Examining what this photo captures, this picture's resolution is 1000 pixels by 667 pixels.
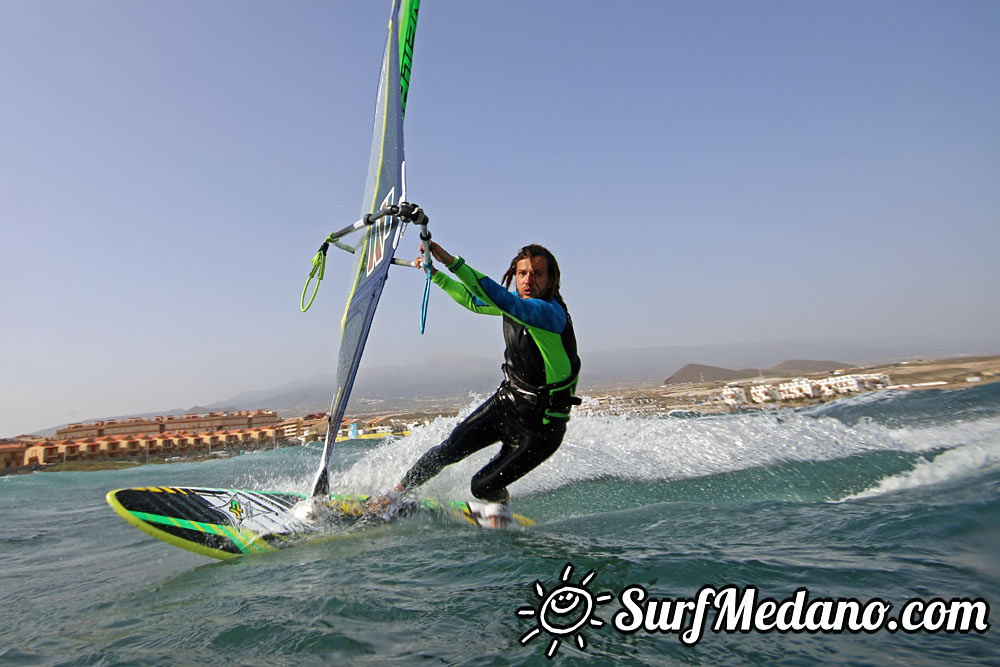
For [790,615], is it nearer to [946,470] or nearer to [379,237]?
[379,237]

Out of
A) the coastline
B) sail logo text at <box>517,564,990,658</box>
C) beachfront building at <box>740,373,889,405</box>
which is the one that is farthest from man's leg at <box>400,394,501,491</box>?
beachfront building at <box>740,373,889,405</box>

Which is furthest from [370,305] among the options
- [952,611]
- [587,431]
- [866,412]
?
[866,412]

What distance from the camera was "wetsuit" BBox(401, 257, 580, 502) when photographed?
3.42m

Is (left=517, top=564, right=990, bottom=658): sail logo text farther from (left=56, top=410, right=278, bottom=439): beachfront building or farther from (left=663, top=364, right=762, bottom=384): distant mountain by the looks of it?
(left=663, top=364, right=762, bottom=384): distant mountain

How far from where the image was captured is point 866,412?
10.4 metres

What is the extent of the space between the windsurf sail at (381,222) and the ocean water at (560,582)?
1.15 m

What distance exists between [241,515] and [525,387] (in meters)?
2.31

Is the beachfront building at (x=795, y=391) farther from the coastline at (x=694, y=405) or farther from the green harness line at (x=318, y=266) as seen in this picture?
the green harness line at (x=318, y=266)

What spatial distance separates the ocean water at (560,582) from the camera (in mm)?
1741

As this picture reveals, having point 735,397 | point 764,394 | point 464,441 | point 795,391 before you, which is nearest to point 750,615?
point 464,441

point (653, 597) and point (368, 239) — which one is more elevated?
point (368, 239)

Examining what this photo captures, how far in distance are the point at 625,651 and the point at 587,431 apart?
6967 millimetres

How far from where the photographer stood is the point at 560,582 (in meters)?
2.32

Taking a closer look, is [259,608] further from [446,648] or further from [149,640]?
[446,648]
